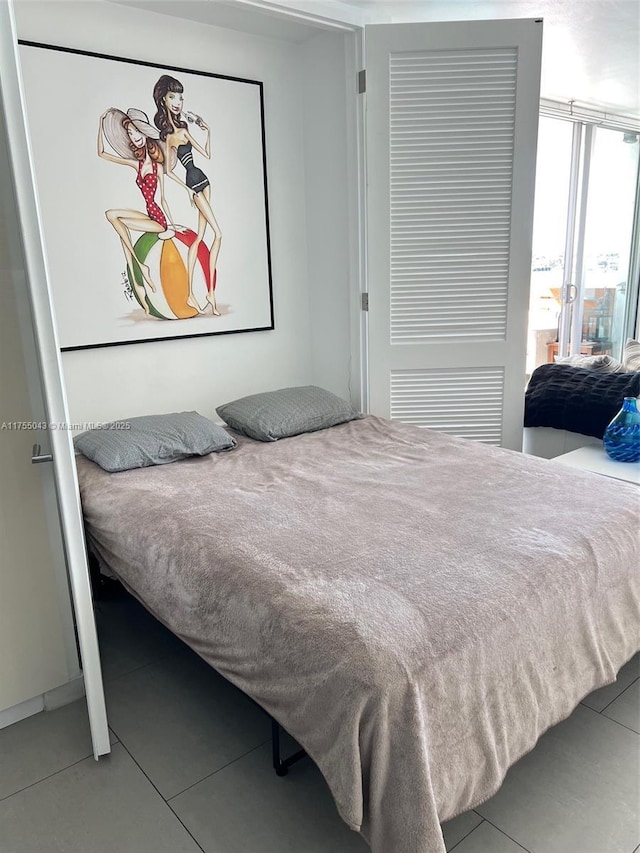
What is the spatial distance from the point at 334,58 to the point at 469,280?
3.97ft

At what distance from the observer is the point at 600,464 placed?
279cm

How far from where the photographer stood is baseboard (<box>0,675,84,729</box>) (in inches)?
77.4

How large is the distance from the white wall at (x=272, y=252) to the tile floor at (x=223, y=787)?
49.2 inches

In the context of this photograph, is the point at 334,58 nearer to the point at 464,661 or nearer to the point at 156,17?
the point at 156,17

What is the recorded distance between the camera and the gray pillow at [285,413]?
2.72 metres

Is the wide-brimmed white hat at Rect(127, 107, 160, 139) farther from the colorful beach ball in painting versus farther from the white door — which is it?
the white door

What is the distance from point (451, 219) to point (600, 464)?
1291mm

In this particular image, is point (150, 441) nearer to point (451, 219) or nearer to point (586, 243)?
point (451, 219)

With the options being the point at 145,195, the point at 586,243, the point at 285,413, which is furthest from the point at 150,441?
the point at 586,243

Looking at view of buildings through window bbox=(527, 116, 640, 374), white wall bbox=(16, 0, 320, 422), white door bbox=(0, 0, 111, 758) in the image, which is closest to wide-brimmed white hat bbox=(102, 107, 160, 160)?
white wall bbox=(16, 0, 320, 422)

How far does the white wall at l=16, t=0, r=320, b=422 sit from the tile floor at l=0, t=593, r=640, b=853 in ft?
4.10

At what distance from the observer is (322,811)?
5.25 ft

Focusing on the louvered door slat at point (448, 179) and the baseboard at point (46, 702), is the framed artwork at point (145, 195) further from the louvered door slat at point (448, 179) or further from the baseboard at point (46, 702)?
the baseboard at point (46, 702)

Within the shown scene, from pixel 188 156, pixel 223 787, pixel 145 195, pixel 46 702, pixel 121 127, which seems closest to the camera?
pixel 223 787
